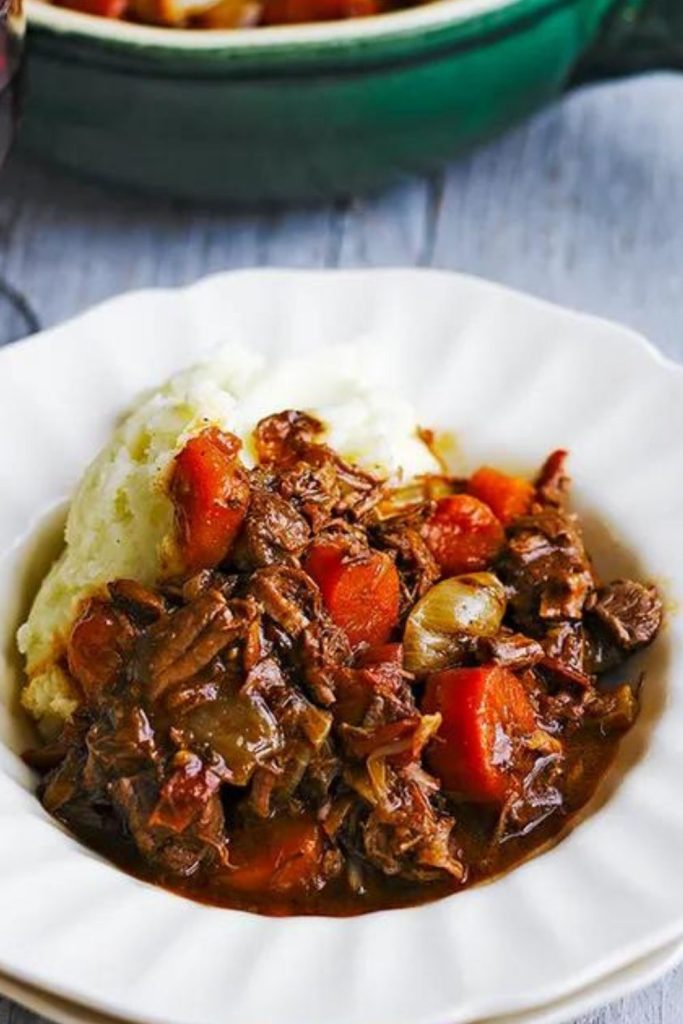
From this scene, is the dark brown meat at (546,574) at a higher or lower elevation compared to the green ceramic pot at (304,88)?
lower

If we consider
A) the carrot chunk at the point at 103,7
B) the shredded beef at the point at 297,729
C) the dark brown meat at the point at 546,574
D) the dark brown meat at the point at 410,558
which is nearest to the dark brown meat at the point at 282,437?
the shredded beef at the point at 297,729

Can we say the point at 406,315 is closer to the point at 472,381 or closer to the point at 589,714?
the point at 472,381

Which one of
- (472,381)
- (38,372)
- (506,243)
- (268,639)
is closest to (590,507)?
(472,381)

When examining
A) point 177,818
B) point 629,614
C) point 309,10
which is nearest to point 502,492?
point 629,614

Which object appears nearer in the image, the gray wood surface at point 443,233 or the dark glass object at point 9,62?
the dark glass object at point 9,62

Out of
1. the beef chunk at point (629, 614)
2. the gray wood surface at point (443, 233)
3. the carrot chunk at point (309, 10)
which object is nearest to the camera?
the beef chunk at point (629, 614)

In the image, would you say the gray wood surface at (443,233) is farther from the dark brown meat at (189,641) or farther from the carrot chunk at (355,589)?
the dark brown meat at (189,641)

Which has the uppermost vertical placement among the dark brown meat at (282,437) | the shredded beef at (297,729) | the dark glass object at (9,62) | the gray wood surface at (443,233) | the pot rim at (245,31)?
the pot rim at (245,31)
